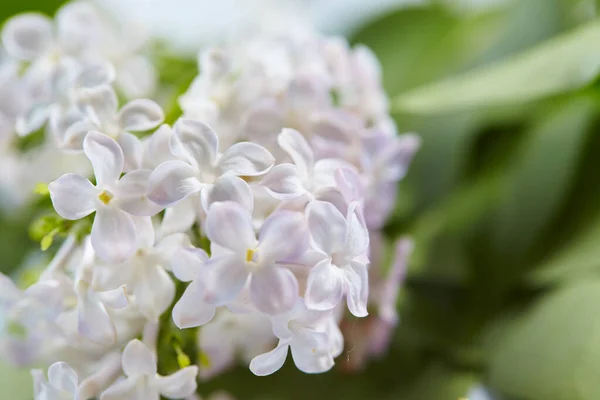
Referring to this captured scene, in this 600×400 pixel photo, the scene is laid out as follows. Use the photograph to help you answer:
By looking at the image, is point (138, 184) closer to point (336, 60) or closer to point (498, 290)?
point (336, 60)

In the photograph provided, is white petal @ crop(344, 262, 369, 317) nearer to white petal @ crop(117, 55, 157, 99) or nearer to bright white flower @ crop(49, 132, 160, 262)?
bright white flower @ crop(49, 132, 160, 262)

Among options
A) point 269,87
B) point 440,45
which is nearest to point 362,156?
point 269,87

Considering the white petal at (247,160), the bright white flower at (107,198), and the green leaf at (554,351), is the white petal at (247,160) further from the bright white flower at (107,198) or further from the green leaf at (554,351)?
the green leaf at (554,351)

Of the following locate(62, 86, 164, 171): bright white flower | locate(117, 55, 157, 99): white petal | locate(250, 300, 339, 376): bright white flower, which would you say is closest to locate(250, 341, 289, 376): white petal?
locate(250, 300, 339, 376): bright white flower

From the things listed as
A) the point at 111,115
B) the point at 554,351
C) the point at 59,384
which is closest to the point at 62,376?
the point at 59,384

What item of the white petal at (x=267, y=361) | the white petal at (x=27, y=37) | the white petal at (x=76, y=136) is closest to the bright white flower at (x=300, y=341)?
the white petal at (x=267, y=361)

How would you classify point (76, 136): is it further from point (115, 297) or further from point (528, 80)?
point (528, 80)
